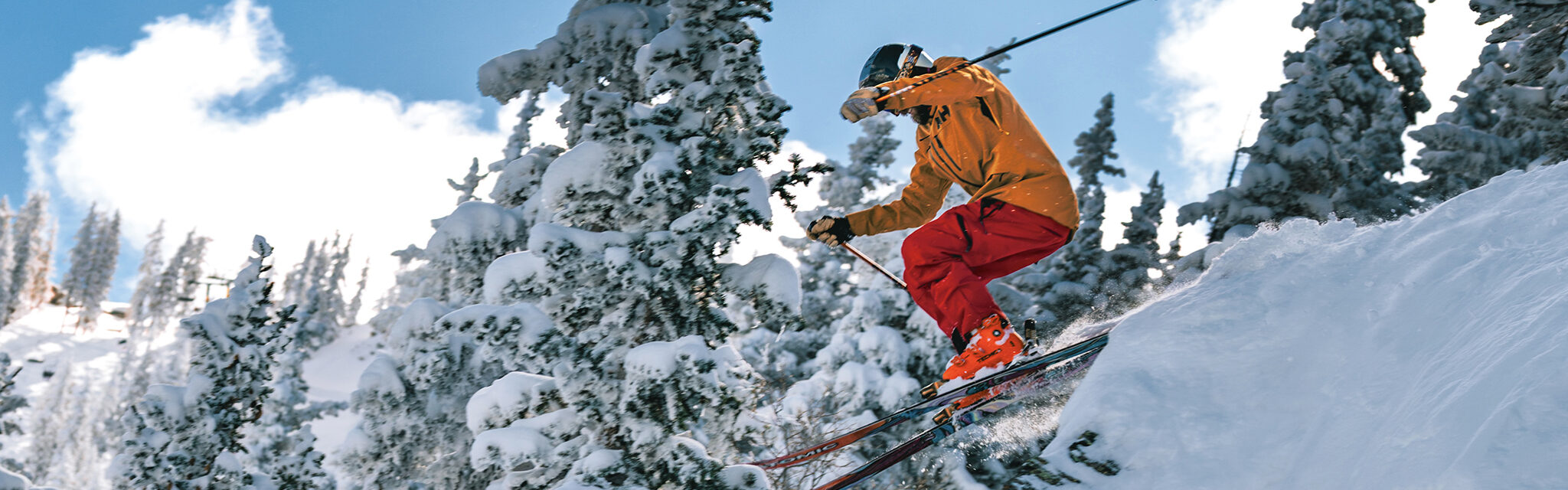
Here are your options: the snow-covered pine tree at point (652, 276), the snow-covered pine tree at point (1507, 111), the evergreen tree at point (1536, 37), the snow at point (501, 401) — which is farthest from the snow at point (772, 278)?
the snow-covered pine tree at point (1507, 111)

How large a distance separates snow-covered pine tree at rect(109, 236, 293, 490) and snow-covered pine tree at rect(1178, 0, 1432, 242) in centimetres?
1668

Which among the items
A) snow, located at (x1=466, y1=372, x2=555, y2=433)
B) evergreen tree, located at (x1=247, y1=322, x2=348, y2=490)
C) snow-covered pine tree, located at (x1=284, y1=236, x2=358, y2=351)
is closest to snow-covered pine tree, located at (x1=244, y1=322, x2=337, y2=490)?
evergreen tree, located at (x1=247, y1=322, x2=348, y2=490)

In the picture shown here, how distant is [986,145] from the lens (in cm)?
627

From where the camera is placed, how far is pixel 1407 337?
4898 millimetres

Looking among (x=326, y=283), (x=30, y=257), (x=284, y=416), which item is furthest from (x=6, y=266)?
(x=284, y=416)

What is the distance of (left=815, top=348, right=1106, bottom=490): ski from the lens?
20.9 feet

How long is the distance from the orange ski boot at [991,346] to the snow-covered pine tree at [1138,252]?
36.5 feet

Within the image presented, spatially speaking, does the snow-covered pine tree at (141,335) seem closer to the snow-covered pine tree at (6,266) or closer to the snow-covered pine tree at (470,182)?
the snow-covered pine tree at (6,266)

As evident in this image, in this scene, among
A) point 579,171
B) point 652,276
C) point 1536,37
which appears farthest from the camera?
point 1536,37

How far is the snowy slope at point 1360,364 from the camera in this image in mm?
3758

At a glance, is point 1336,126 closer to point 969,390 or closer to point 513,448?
point 969,390

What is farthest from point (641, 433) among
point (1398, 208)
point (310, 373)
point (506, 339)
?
point (310, 373)

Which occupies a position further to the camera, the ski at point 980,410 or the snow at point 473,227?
the snow at point 473,227

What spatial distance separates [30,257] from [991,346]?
5026 inches
